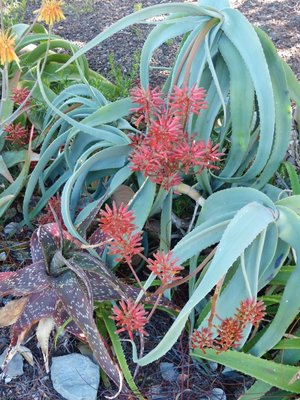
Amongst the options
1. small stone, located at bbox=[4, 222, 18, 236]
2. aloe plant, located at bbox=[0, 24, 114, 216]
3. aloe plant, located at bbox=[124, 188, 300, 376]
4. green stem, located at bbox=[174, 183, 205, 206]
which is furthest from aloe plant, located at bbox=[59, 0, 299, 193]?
small stone, located at bbox=[4, 222, 18, 236]

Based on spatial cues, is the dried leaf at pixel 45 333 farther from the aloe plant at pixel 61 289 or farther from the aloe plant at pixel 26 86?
the aloe plant at pixel 26 86

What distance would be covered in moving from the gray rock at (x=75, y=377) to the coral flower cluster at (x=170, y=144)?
469 millimetres

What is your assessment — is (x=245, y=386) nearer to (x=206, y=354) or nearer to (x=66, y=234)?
(x=206, y=354)

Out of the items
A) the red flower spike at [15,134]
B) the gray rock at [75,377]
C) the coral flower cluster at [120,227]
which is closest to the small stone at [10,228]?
the red flower spike at [15,134]

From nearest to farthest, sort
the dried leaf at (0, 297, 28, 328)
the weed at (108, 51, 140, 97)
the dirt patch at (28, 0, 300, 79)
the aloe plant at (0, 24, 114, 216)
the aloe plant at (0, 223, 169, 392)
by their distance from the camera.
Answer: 1. the aloe plant at (0, 223, 169, 392)
2. the dried leaf at (0, 297, 28, 328)
3. the aloe plant at (0, 24, 114, 216)
4. the weed at (108, 51, 140, 97)
5. the dirt patch at (28, 0, 300, 79)

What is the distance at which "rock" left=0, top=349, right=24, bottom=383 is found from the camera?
1434 mm

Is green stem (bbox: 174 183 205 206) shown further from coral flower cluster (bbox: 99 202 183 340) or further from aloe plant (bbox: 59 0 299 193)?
coral flower cluster (bbox: 99 202 183 340)

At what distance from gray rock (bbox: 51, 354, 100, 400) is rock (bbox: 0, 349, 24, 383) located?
84mm

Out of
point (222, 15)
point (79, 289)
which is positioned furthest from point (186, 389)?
point (222, 15)

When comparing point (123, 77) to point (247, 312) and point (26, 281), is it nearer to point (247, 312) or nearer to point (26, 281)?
point (26, 281)

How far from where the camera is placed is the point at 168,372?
4.74 feet

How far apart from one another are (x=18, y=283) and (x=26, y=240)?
35 centimetres

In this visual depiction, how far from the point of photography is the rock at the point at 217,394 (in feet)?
4.58

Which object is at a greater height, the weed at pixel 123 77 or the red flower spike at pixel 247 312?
the weed at pixel 123 77
